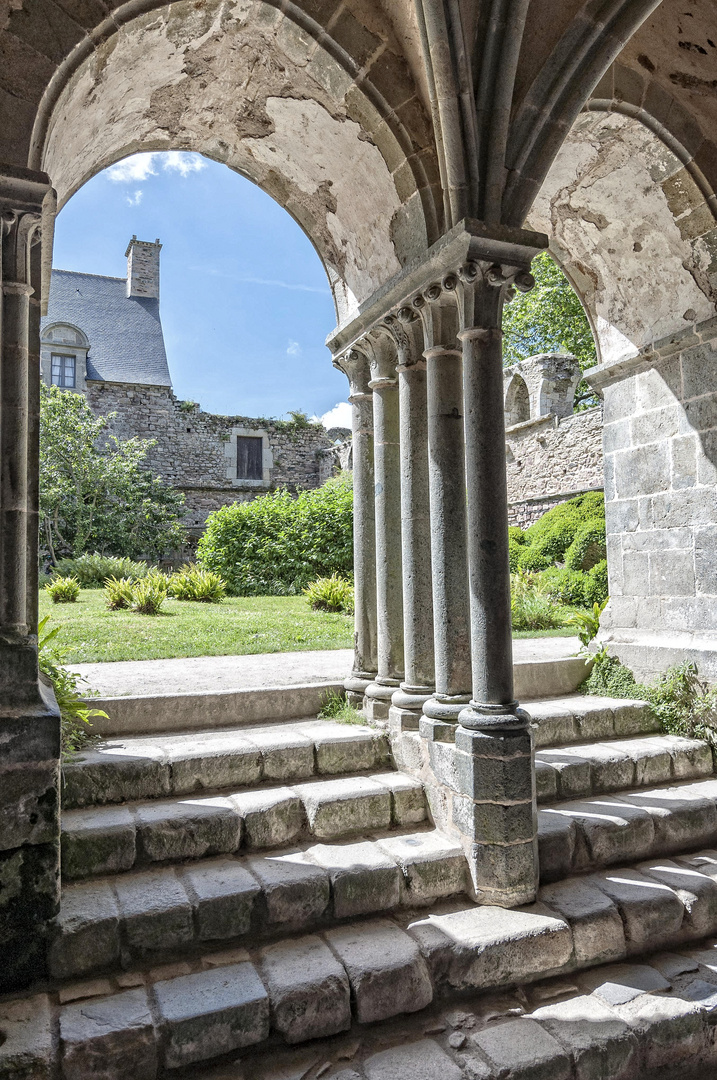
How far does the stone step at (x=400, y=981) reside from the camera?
2.06 m

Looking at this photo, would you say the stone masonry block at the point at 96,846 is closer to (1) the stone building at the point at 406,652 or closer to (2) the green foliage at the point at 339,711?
(1) the stone building at the point at 406,652

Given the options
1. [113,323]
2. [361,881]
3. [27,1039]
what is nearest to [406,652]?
[361,881]

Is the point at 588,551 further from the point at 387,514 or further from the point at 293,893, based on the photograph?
the point at 293,893

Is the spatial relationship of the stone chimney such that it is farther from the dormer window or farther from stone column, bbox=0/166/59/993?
stone column, bbox=0/166/59/993

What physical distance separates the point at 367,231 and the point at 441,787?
2.79 meters

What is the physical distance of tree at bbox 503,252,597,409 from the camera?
50.2 ft

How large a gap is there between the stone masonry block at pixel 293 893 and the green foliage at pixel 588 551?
25.2 feet

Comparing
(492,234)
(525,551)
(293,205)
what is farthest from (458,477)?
(525,551)

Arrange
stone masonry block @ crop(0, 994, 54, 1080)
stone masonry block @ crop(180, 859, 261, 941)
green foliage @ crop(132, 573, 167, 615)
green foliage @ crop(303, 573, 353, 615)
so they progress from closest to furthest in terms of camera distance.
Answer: stone masonry block @ crop(0, 994, 54, 1080)
stone masonry block @ crop(180, 859, 261, 941)
green foliage @ crop(132, 573, 167, 615)
green foliage @ crop(303, 573, 353, 615)

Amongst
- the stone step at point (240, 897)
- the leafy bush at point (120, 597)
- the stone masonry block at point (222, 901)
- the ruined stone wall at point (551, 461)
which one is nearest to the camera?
the stone step at point (240, 897)

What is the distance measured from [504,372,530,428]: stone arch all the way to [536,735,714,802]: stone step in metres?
11.6

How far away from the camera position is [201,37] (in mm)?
3057

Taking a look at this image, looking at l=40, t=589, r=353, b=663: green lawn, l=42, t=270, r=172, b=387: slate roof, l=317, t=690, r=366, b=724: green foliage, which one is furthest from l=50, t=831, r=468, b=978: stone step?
l=42, t=270, r=172, b=387: slate roof

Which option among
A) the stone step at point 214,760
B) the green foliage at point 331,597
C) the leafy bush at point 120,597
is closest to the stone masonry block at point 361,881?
the stone step at point 214,760
